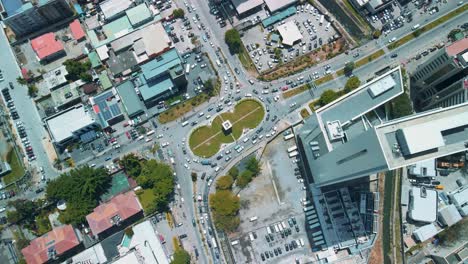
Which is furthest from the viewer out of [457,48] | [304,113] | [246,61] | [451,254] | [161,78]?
[246,61]

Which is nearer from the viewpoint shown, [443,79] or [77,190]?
[443,79]

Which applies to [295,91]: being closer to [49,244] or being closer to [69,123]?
[69,123]

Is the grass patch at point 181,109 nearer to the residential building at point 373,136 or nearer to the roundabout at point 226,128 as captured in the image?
the roundabout at point 226,128

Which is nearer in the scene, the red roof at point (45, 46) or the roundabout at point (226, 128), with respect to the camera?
the roundabout at point (226, 128)

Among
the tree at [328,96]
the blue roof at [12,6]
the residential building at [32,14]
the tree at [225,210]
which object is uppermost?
the blue roof at [12,6]

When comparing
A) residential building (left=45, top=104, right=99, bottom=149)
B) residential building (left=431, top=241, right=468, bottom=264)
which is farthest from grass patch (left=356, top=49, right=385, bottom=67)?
residential building (left=45, top=104, right=99, bottom=149)

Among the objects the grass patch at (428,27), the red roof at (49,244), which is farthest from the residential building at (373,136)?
the red roof at (49,244)

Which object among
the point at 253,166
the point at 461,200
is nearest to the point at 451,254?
the point at 461,200
